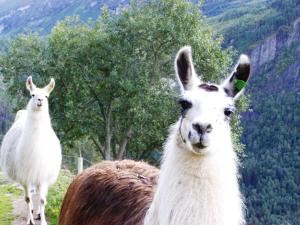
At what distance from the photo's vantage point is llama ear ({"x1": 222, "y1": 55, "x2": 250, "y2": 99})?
10.6 ft

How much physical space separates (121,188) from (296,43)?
162751 millimetres

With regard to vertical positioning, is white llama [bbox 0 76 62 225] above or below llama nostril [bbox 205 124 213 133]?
below

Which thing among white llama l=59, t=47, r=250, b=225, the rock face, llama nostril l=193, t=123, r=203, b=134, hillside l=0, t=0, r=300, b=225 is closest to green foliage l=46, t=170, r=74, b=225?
white llama l=59, t=47, r=250, b=225

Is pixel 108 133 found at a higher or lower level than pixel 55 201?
lower

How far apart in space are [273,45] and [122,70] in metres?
151

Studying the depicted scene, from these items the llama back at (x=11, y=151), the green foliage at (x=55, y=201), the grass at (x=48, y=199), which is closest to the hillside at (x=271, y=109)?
the grass at (x=48, y=199)

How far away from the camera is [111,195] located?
427 cm

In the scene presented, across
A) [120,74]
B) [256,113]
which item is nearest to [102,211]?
[120,74]

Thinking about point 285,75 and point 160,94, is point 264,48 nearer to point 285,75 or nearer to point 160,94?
point 285,75

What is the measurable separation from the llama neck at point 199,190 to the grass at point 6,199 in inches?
219

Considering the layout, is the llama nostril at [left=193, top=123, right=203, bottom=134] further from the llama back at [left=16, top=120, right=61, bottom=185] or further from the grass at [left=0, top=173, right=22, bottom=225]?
the grass at [left=0, top=173, right=22, bottom=225]

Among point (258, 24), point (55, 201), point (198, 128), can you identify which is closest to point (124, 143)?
point (55, 201)

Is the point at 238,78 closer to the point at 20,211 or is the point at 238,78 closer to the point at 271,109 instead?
the point at 20,211

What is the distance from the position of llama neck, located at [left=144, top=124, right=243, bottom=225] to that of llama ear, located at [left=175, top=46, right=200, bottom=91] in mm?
369
